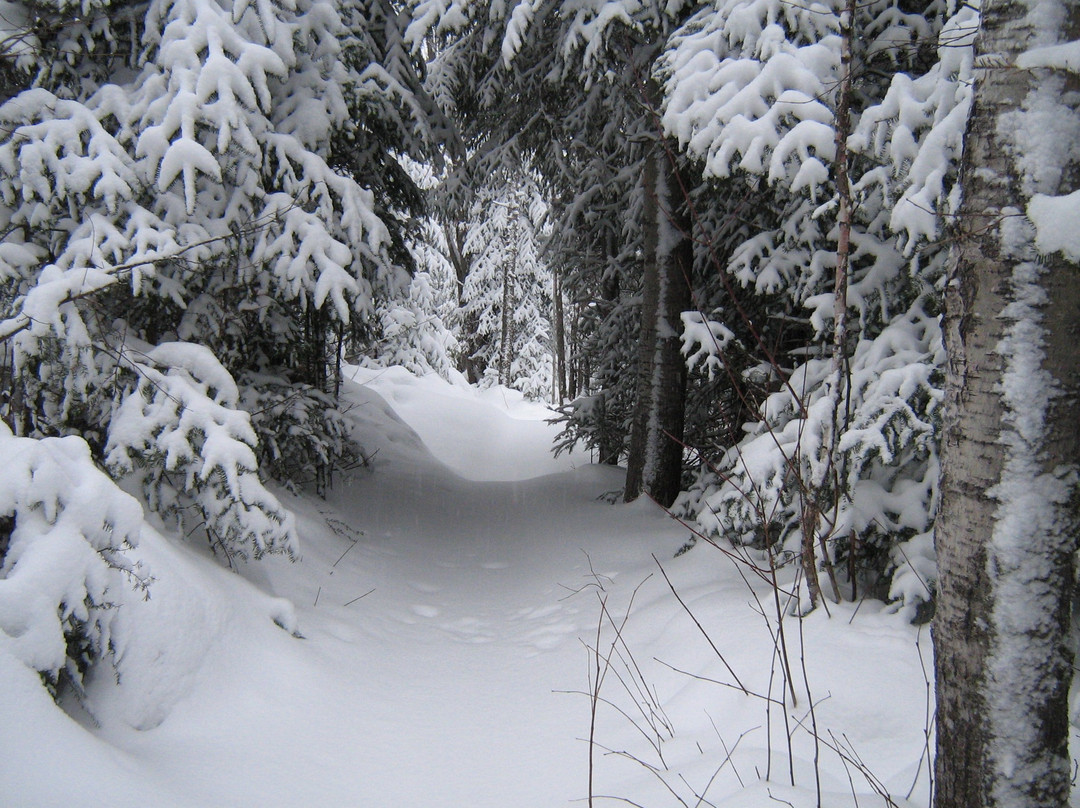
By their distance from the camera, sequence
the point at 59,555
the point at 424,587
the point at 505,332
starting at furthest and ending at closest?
the point at 505,332 < the point at 424,587 < the point at 59,555

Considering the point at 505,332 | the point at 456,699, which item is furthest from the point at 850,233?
the point at 505,332

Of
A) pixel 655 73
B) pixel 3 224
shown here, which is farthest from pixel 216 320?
pixel 655 73

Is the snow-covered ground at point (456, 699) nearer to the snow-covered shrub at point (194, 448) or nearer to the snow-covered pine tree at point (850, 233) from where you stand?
the snow-covered shrub at point (194, 448)

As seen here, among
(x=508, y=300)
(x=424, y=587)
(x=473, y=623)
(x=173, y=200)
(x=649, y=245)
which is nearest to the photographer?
(x=173, y=200)

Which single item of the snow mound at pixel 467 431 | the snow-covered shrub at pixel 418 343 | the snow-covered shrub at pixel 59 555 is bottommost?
the snow mound at pixel 467 431

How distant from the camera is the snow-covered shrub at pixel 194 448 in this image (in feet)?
11.1

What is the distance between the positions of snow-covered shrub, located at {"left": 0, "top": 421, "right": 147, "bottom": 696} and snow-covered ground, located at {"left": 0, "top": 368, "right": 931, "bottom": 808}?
4.5 inches

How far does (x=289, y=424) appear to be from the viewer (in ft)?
17.9

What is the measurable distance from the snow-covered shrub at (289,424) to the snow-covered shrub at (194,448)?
1.14 m

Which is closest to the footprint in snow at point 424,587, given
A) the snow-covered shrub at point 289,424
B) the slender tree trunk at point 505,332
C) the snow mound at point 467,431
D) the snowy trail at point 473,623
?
the snowy trail at point 473,623

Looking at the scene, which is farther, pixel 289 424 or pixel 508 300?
pixel 508 300

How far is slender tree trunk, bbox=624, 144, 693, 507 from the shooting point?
21.6 ft

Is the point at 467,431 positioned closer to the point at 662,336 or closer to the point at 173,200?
the point at 662,336

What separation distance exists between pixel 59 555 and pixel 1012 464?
2.93 m
